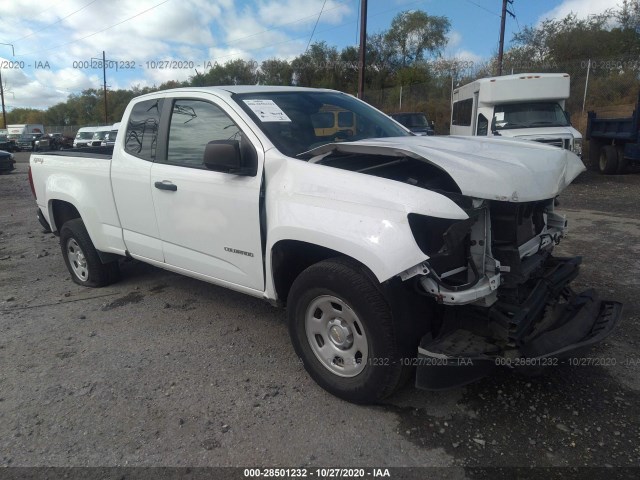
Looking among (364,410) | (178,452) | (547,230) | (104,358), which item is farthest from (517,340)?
(104,358)

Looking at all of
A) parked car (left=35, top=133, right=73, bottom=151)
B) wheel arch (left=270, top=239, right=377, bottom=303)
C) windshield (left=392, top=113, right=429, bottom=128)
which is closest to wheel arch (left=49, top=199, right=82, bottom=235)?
wheel arch (left=270, top=239, right=377, bottom=303)

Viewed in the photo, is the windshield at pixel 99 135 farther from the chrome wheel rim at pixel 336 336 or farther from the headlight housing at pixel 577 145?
the chrome wheel rim at pixel 336 336

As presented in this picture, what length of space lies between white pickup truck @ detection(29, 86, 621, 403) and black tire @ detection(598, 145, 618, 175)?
12.2m

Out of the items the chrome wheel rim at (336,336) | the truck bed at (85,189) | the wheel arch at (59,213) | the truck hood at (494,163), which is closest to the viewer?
the truck hood at (494,163)

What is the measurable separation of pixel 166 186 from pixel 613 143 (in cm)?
1409

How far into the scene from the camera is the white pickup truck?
274cm

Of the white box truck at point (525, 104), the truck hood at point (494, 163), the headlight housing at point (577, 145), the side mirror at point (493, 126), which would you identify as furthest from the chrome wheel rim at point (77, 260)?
the headlight housing at point (577, 145)

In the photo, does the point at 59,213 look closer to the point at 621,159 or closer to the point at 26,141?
the point at 621,159

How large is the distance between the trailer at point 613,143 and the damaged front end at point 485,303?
11783 millimetres

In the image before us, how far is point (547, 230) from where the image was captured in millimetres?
3707

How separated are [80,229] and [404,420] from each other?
→ 3994 mm

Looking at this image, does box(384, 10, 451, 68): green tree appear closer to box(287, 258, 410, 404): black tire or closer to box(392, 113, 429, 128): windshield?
box(392, 113, 429, 128): windshield

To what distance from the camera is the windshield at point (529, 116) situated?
1208 cm

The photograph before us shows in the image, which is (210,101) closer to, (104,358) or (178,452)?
(104,358)
